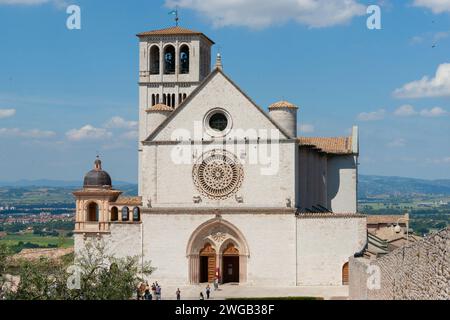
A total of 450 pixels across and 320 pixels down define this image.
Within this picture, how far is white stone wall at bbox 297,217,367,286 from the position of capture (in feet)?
170

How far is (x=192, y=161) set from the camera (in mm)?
54031

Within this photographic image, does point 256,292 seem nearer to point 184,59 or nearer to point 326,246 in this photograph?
point 326,246

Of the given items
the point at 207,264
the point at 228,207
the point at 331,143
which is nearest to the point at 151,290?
the point at 207,264

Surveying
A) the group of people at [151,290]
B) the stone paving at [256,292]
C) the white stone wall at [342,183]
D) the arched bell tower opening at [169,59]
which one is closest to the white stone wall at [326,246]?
the stone paving at [256,292]

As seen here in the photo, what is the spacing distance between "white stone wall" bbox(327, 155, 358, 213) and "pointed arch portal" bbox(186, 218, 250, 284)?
11854 mm

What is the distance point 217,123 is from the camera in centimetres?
5369

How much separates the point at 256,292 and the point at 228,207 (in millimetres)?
6009

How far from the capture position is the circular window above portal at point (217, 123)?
53.3 metres

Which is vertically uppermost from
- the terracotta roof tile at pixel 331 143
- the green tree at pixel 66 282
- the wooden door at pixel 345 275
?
the terracotta roof tile at pixel 331 143

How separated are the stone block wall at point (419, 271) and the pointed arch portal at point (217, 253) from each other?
21.0 metres

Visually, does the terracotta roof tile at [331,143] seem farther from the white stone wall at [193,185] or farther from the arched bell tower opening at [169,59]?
the arched bell tower opening at [169,59]

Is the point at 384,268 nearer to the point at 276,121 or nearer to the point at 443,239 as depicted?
the point at 443,239

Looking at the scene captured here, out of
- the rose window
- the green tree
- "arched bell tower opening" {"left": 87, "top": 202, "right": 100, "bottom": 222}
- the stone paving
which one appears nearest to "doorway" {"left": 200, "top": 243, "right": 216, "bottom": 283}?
the stone paving
